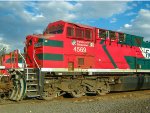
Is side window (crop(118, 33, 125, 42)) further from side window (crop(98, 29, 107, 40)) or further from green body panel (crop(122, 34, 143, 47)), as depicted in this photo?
side window (crop(98, 29, 107, 40))

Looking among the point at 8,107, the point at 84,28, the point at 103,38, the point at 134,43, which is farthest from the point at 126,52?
the point at 8,107

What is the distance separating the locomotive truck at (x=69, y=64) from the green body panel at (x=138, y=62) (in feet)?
0.45

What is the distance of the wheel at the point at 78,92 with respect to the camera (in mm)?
15461

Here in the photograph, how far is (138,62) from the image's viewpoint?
810 inches

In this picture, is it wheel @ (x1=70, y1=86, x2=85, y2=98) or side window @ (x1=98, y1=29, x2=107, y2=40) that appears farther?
side window @ (x1=98, y1=29, x2=107, y2=40)

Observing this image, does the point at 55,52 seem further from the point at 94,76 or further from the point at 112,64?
the point at 112,64

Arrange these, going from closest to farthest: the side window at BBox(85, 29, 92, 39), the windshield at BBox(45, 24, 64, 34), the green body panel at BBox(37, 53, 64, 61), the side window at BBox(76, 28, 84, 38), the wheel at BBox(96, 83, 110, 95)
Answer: the green body panel at BBox(37, 53, 64, 61) < the windshield at BBox(45, 24, 64, 34) < the side window at BBox(76, 28, 84, 38) < the side window at BBox(85, 29, 92, 39) < the wheel at BBox(96, 83, 110, 95)

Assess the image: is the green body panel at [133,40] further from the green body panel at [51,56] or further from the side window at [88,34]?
the green body panel at [51,56]

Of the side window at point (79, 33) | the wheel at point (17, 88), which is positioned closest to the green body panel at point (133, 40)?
the side window at point (79, 33)

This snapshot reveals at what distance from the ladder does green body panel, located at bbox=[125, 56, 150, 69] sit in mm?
7609

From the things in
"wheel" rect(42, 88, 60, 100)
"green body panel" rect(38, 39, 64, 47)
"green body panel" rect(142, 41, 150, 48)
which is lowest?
"wheel" rect(42, 88, 60, 100)

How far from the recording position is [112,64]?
18.0m

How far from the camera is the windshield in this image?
1532cm

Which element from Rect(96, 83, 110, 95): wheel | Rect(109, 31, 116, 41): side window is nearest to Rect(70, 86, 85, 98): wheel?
Rect(96, 83, 110, 95): wheel
